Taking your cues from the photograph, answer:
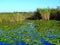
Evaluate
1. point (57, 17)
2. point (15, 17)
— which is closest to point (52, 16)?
point (57, 17)

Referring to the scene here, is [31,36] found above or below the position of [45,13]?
below

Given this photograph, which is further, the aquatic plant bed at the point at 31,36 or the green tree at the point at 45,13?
the green tree at the point at 45,13

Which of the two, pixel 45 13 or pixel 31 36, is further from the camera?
pixel 45 13

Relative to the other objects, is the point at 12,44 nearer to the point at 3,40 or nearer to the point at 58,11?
the point at 3,40

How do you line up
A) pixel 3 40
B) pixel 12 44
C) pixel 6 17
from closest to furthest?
pixel 12 44 → pixel 3 40 → pixel 6 17

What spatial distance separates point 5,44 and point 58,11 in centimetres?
1958

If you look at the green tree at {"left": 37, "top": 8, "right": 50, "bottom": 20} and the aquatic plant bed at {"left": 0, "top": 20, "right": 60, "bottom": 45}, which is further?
the green tree at {"left": 37, "top": 8, "right": 50, "bottom": 20}

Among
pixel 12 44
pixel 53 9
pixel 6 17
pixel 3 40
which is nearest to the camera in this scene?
pixel 12 44

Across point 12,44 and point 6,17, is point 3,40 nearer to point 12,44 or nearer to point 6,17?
point 12,44

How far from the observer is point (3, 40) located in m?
12.5

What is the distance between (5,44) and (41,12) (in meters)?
19.1

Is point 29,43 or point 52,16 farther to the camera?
point 52,16

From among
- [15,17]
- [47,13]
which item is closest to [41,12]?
[47,13]

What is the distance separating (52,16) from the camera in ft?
101
